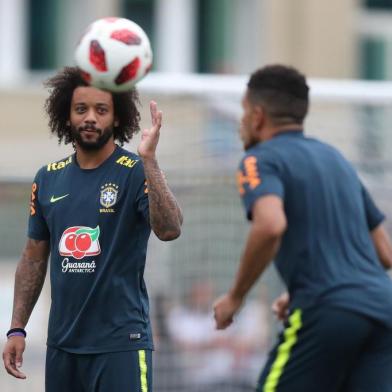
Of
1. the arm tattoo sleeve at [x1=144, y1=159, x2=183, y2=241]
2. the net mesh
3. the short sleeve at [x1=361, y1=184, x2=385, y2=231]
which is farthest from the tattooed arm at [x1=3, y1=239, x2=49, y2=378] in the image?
the net mesh

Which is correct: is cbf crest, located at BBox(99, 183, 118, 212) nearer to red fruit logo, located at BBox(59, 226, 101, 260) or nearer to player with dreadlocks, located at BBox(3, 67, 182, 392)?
player with dreadlocks, located at BBox(3, 67, 182, 392)

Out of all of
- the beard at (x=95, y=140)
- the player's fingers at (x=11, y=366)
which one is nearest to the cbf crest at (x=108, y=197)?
the beard at (x=95, y=140)

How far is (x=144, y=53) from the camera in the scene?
7.05 m

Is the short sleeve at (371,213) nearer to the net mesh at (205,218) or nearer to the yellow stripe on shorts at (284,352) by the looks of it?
the yellow stripe on shorts at (284,352)

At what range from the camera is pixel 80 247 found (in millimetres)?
7031

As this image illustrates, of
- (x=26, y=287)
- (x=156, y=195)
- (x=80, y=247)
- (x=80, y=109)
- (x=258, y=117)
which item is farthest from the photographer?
(x=26, y=287)

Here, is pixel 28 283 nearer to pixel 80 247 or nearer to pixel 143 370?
pixel 80 247

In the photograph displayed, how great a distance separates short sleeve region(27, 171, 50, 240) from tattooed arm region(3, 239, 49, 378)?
4 cm

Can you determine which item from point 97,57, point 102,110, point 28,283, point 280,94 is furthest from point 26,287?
point 280,94

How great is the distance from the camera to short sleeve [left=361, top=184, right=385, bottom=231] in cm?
648

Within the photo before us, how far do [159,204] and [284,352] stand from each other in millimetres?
1001

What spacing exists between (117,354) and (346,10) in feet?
40.5

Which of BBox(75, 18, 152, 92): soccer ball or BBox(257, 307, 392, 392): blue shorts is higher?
BBox(75, 18, 152, 92): soccer ball

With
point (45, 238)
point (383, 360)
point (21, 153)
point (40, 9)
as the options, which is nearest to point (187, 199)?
point (21, 153)
